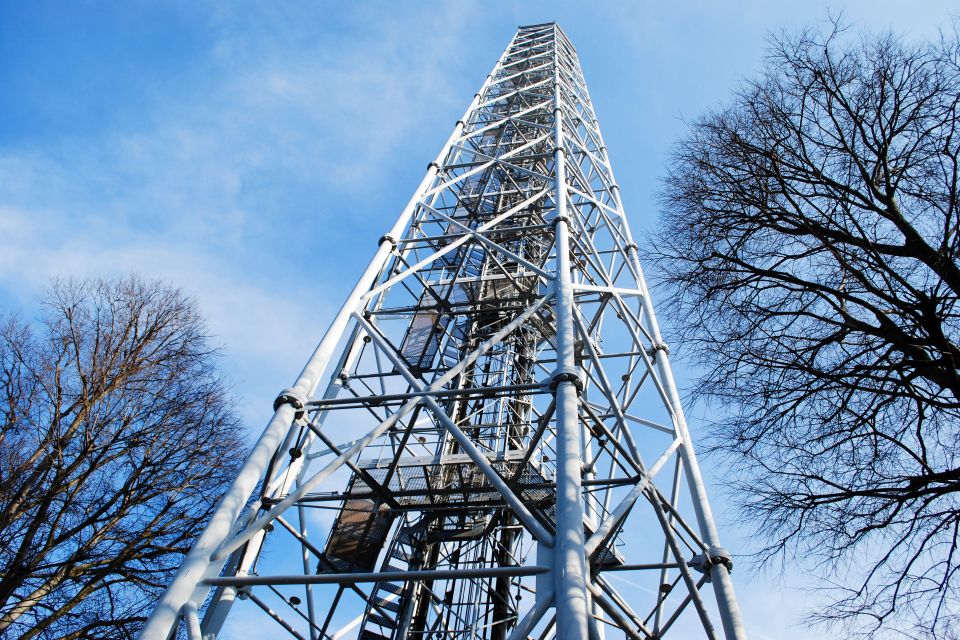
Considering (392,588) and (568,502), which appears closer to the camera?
(568,502)

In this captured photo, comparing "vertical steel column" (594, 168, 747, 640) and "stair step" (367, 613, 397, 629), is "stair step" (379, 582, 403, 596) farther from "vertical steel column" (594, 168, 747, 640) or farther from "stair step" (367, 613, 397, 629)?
"vertical steel column" (594, 168, 747, 640)

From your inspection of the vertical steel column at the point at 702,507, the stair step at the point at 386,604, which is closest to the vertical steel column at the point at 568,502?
the vertical steel column at the point at 702,507

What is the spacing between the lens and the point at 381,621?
287 inches

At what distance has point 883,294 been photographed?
582 cm

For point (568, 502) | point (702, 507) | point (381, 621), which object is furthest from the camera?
point (381, 621)

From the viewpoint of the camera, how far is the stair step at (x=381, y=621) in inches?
286

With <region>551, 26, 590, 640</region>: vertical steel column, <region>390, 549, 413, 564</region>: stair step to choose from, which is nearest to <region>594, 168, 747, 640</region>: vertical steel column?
<region>551, 26, 590, 640</region>: vertical steel column

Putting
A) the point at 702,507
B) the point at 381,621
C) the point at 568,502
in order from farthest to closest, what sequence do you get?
the point at 381,621, the point at 702,507, the point at 568,502

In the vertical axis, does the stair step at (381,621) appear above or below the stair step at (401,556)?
below

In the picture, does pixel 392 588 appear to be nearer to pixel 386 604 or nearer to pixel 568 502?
pixel 386 604

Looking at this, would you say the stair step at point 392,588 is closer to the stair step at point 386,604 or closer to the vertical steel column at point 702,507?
the stair step at point 386,604

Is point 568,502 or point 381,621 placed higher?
point 381,621

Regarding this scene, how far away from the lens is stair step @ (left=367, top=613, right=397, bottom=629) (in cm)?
726

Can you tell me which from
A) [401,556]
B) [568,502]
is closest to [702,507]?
[568,502]
